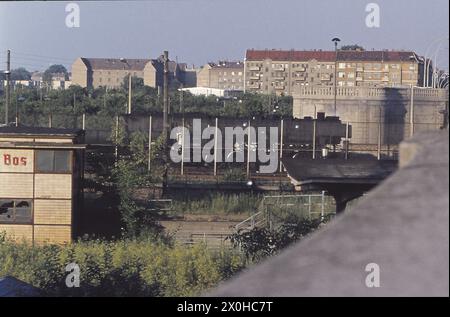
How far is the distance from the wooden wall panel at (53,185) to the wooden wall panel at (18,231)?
0.61 metres

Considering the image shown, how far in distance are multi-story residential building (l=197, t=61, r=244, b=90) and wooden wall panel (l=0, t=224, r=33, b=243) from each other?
55.6 meters

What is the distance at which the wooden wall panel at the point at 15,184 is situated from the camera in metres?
13.4

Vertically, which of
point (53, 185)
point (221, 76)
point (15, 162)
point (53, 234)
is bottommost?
point (53, 234)

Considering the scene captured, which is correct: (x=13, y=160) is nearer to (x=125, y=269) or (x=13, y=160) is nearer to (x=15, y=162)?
(x=15, y=162)

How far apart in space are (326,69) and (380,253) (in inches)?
1931

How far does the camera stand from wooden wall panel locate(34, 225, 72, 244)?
1291 centimetres

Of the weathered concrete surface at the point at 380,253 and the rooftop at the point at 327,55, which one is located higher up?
the rooftop at the point at 327,55

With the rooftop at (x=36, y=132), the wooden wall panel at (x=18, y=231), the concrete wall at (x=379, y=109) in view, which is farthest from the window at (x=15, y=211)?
the concrete wall at (x=379, y=109)

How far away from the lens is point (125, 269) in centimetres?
970

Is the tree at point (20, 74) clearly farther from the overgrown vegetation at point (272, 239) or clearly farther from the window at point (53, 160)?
the overgrown vegetation at point (272, 239)

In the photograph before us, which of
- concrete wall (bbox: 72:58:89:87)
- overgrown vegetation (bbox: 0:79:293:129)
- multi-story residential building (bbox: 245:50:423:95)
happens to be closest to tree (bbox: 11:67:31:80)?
concrete wall (bbox: 72:58:89:87)

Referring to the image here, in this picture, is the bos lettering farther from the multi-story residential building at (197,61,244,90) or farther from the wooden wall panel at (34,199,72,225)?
the multi-story residential building at (197,61,244,90)

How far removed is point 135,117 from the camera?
2480cm

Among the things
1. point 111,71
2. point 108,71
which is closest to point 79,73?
point 108,71
